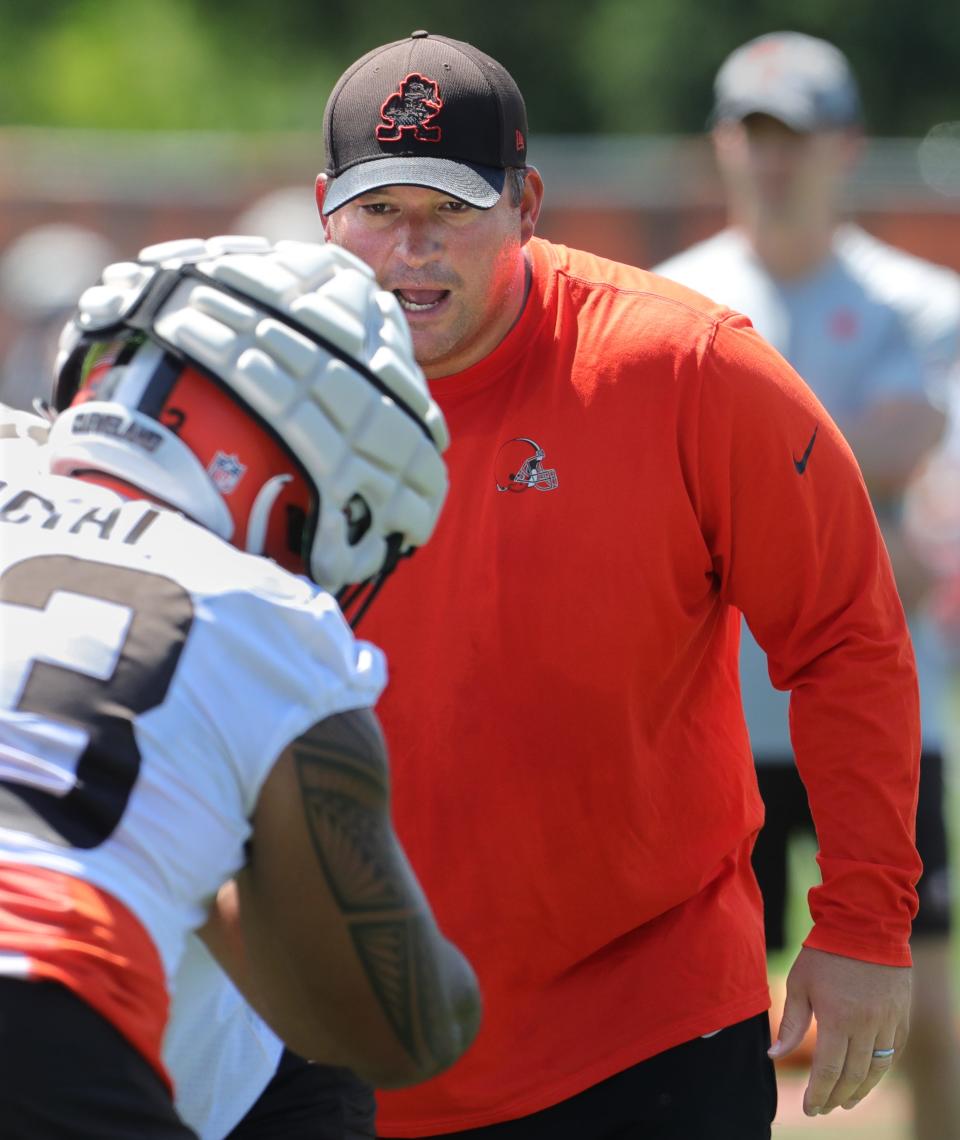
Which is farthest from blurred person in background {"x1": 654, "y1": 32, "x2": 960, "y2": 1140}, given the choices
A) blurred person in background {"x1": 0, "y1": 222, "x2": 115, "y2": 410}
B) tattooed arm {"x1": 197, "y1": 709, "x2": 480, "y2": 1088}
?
Result: tattooed arm {"x1": 197, "y1": 709, "x2": 480, "y2": 1088}

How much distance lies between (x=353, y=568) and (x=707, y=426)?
0.98 m

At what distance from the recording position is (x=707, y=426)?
2951 millimetres

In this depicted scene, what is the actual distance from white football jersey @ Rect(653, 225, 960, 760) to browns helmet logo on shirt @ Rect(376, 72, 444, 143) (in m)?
1.95

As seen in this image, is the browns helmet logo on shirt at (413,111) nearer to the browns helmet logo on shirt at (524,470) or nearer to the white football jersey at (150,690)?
the browns helmet logo on shirt at (524,470)

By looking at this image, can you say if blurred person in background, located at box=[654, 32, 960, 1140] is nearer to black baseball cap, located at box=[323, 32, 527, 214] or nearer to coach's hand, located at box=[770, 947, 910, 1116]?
coach's hand, located at box=[770, 947, 910, 1116]

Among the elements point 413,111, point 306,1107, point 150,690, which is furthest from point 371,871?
point 413,111

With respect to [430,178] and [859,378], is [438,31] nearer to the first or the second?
[859,378]

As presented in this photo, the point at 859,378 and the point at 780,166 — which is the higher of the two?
the point at 780,166

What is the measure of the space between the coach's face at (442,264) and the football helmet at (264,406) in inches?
33.7

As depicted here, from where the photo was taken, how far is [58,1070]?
1723mm

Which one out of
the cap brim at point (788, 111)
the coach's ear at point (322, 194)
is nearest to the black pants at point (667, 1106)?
the coach's ear at point (322, 194)

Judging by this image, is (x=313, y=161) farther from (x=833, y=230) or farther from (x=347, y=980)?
(x=347, y=980)

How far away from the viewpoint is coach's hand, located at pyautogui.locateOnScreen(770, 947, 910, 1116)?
2.92 metres

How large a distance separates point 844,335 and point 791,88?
84cm
